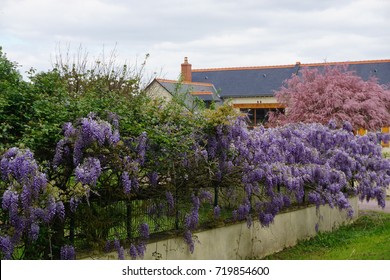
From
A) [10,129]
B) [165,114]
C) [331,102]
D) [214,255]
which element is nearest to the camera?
[10,129]

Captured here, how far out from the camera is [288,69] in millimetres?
52094

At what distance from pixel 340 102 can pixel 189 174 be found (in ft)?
76.9

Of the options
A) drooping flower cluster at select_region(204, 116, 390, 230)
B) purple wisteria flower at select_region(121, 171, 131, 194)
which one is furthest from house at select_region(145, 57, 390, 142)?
purple wisteria flower at select_region(121, 171, 131, 194)

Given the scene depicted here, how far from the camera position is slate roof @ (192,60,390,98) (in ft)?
162

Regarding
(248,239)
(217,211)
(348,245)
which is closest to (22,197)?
(217,211)

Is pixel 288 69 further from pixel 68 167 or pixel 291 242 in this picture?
pixel 68 167

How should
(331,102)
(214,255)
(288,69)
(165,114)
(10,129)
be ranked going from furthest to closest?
1. (288,69)
2. (331,102)
3. (214,255)
4. (165,114)
5. (10,129)

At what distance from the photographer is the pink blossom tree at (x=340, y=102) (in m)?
31.6

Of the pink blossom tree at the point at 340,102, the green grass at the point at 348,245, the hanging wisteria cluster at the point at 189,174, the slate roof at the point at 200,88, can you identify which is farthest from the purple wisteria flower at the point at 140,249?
the slate roof at the point at 200,88

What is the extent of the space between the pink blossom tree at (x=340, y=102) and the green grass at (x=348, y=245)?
16.0 meters

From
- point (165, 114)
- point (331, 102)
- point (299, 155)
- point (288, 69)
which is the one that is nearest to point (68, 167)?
point (165, 114)

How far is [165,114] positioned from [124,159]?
1.43 meters

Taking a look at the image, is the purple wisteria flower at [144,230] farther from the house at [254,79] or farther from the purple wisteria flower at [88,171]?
the house at [254,79]
